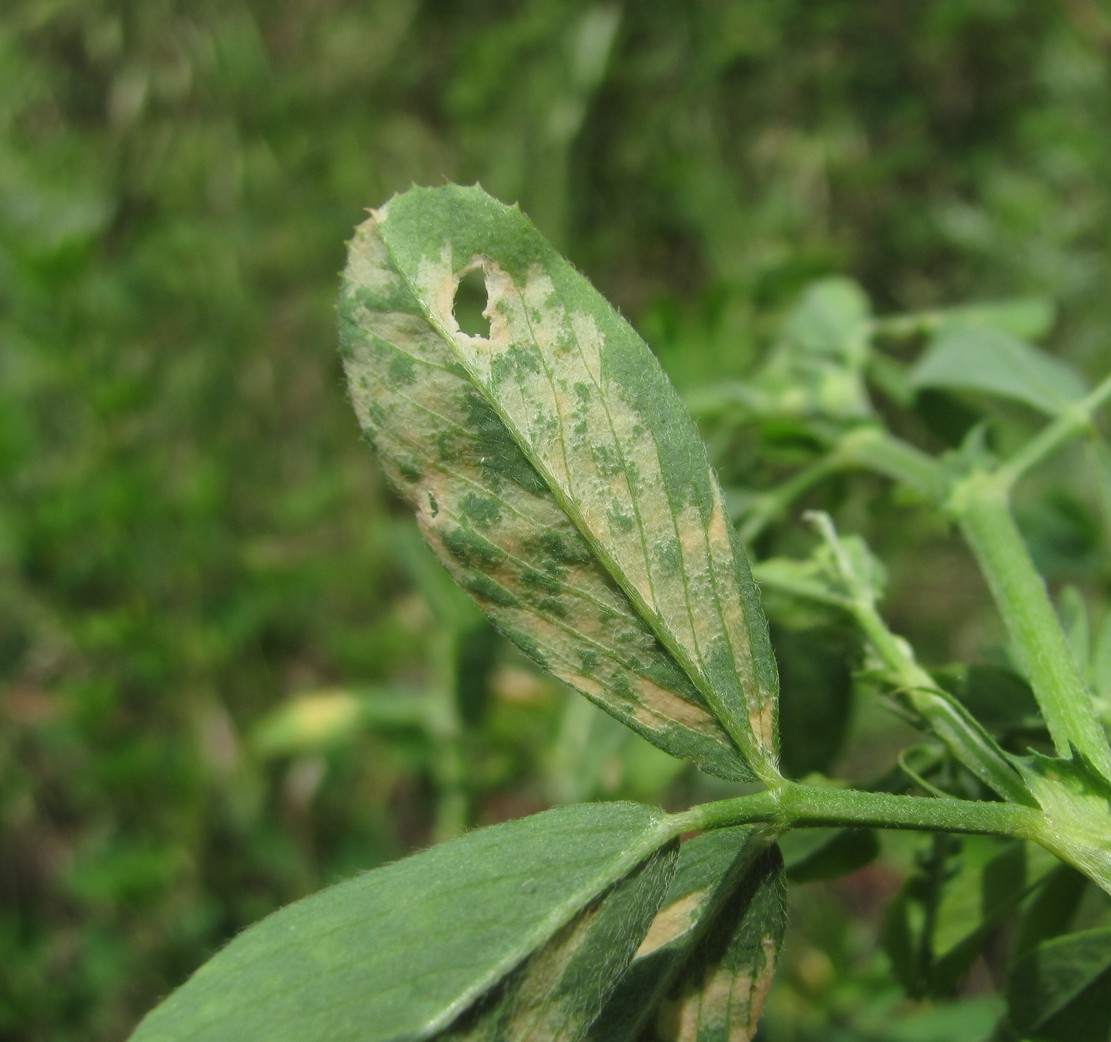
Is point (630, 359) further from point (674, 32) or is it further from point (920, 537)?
point (674, 32)

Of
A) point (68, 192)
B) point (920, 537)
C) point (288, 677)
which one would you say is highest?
point (68, 192)

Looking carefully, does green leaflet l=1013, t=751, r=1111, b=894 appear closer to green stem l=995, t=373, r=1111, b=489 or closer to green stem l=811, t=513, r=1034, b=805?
green stem l=811, t=513, r=1034, b=805

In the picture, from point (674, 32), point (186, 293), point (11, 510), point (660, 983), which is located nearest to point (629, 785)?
point (660, 983)

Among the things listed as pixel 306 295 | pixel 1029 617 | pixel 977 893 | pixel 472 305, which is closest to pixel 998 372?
pixel 1029 617

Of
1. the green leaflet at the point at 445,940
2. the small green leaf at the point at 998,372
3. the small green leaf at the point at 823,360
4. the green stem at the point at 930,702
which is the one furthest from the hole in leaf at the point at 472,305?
the green leaflet at the point at 445,940

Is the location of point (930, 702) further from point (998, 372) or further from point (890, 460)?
point (998, 372)

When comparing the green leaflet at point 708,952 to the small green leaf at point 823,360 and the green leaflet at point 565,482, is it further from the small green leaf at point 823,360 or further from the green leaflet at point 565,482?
the small green leaf at point 823,360

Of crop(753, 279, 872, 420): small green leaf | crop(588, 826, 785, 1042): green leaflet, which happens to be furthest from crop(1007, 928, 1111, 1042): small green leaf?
crop(753, 279, 872, 420): small green leaf
